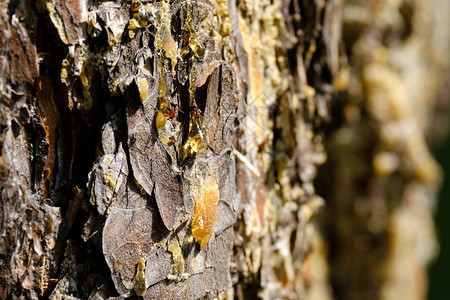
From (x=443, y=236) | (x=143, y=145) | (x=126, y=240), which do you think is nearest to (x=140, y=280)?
(x=126, y=240)

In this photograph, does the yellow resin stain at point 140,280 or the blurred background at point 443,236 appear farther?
the blurred background at point 443,236

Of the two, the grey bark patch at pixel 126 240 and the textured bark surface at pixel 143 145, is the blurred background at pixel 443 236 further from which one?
the grey bark patch at pixel 126 240

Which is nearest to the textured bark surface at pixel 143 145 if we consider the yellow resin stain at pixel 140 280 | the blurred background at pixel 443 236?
the yellow resin stain at pixel 140 280

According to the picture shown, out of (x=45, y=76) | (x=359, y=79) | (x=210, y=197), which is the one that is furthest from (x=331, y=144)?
(x=45, y=76)

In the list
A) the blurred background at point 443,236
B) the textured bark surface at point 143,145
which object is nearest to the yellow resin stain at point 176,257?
the textured bark surface at point 143,145

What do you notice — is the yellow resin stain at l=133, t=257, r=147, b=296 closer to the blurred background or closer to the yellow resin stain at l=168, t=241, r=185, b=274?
the yellow resin stain at l=168, t=241, r=185, b=274

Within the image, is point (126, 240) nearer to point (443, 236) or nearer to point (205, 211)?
point (205, 211)

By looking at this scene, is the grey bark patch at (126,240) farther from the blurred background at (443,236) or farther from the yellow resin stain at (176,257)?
the blurred background at (443,236)

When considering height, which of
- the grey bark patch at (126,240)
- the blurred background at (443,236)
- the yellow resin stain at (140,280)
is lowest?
the blurred background at (443,236)

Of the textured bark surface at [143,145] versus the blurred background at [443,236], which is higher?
the textured bark surface at [143,145]

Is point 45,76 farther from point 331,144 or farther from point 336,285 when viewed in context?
point 336,285
